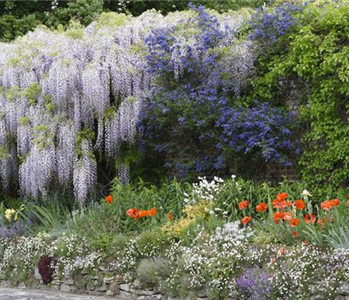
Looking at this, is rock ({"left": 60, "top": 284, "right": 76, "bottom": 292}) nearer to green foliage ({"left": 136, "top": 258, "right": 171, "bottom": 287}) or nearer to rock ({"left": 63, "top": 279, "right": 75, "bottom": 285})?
rock ({"left": 63, "top": 279, "right": 75, "bottom": 285})

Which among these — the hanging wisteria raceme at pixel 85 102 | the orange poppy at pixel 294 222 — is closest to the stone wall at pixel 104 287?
the orange poppy at pixel 294 222

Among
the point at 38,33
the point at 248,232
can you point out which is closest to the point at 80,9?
the point at 38,33

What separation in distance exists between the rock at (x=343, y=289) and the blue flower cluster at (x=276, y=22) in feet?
13.8

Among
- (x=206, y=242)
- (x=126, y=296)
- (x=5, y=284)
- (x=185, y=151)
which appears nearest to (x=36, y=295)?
(x=126, y=296)

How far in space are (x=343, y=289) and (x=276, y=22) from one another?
175 inches

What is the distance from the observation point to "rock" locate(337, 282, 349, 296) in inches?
244

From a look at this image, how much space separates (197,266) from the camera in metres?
7.25

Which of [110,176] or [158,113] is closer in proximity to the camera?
[158,113]

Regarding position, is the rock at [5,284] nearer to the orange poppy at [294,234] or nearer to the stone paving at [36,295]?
the stone paving at [36,295]

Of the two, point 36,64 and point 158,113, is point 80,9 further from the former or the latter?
point 158,113

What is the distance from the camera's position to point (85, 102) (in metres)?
10.4

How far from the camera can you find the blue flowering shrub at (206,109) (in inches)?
359

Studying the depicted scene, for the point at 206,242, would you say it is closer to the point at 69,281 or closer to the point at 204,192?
the point at 204,192

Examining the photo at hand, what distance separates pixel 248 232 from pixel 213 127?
2.51 metres
